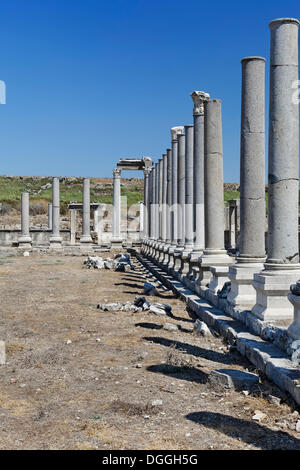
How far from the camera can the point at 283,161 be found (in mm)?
7766

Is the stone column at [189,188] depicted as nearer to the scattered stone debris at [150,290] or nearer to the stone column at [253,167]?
the scattered stone debris at [150,290]

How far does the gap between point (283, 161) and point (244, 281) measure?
2437 mm

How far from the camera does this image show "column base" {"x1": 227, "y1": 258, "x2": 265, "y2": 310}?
9.16 meters

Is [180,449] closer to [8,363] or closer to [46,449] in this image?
[46,449]

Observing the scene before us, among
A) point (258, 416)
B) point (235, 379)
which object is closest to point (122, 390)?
point (235, 379)

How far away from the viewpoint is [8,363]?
279 inches

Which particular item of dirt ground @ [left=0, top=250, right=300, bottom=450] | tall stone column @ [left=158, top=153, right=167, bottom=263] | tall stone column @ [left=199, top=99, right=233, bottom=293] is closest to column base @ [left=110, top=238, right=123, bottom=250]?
tall stone column @ [left=158, top=153, right=167, bottom=263]

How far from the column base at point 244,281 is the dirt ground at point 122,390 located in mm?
991

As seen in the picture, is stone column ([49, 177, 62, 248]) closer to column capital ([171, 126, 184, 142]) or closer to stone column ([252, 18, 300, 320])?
column capital ([171, 126, 184, 142])

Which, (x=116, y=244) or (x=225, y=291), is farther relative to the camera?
(x=116, y=244)

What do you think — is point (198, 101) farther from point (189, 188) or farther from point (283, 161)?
point (283, 161)

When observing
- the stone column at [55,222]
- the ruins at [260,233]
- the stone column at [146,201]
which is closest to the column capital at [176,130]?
the ruins at [260,233]

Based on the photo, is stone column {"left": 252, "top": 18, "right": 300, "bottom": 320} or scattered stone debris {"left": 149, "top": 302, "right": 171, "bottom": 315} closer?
stone column {"left": 252, "top": 18, "right": 300, "bottom": 320}
